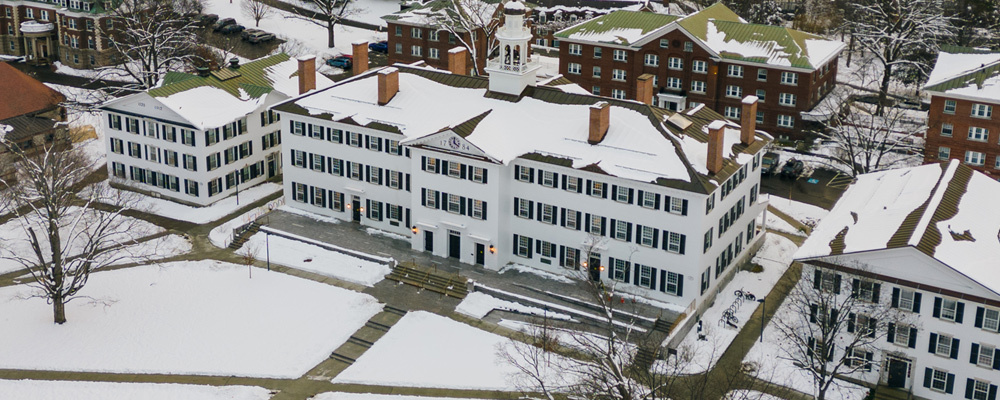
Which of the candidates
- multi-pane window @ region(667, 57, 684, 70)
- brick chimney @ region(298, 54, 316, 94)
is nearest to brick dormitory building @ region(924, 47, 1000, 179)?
multi-pane window @ region(667, 57, 684, 70)

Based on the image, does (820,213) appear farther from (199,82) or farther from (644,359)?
(199,82)

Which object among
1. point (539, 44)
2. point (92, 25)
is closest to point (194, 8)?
point (92, 25)

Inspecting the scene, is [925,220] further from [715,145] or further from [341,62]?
[341,62]

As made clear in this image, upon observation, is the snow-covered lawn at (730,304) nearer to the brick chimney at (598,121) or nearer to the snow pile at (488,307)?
the snow pile at (488,307)

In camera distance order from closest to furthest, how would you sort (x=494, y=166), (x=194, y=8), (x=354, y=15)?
(x=494, y=166) < (x=194, y=8) < (x=354, y=15)

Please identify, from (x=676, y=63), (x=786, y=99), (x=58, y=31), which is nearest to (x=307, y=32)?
(x=58, y=31)

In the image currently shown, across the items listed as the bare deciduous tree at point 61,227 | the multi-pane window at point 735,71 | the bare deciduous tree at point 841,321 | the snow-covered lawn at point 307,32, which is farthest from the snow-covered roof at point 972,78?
the snow-covered lawn at point 307,32

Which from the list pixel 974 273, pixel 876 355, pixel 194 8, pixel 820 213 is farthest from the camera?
pixel 194 8
